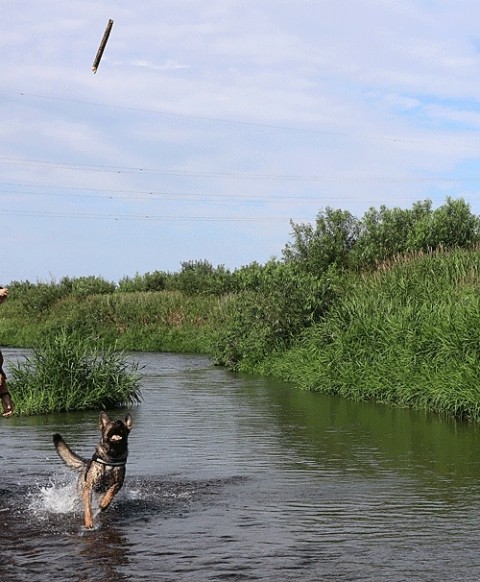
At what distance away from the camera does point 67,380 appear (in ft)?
64.6

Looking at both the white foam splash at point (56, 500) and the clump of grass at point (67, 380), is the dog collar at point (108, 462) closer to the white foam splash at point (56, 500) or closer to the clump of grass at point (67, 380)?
the white foam splash at point (56, 500)

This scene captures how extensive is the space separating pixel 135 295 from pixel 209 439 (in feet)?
115

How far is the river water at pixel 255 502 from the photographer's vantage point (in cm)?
848

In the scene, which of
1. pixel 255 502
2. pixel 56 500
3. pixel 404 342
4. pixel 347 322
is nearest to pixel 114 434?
pixel 56 500

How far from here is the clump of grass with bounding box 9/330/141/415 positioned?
1922 centimetres

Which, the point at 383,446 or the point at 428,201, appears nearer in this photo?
the point at 383,446

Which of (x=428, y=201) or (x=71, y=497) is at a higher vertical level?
(x=428, y=201)

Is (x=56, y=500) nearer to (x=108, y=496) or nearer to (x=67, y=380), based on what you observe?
(x=108, y=496)

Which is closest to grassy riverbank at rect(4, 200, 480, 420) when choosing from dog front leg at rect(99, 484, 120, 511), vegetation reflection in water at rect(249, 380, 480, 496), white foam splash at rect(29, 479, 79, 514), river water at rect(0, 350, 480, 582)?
vegetation reflection in water at rect(249, 380, 480, 496)

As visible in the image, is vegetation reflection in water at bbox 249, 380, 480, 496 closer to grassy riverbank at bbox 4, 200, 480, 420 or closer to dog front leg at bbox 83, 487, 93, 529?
grassy riverbank at bbox 4, 200, 480, 420

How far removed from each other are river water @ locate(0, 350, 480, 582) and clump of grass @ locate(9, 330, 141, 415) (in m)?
0.68

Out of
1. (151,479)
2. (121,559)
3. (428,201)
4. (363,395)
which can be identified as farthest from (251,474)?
(428,201)

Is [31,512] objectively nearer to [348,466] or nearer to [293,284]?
[348,466]

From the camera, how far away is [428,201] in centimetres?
6044
